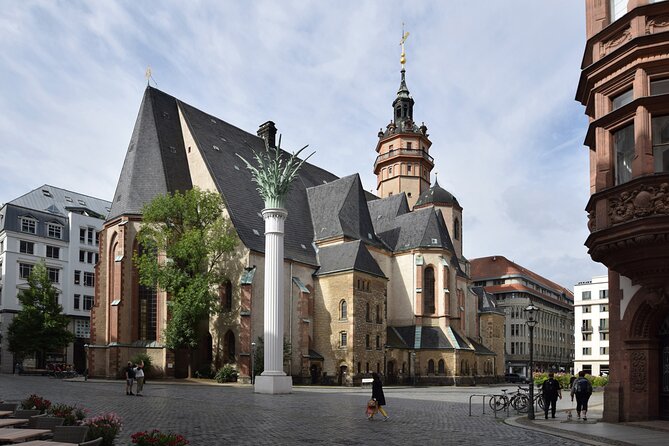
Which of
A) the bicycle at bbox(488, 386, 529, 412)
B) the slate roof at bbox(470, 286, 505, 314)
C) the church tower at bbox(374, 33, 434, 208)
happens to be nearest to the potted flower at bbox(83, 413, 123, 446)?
the bicycle at bbox(488, 386, 529, 412)

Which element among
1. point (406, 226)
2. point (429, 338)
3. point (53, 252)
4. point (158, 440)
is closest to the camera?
point (158, 440)

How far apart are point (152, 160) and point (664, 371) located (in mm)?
40038

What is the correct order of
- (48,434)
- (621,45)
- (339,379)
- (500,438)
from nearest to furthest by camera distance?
(48,434) < (500,438) < (621,45) < (339,379)

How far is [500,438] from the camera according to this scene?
16672 mm

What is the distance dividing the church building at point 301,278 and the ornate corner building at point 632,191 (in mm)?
29136

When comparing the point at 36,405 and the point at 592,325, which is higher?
the point at 36,405

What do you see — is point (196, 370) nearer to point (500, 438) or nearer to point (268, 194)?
point (268, 194)

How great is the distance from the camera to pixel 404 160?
78312mm

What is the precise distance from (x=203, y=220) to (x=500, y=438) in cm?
3376

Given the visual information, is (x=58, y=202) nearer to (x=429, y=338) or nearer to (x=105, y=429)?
(x=429, y=338)

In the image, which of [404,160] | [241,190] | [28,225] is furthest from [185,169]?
[404,160]

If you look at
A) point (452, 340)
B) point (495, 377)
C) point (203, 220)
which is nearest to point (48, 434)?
point (203, 220)

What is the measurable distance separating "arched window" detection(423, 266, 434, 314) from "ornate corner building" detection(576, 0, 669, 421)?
41.5 metres

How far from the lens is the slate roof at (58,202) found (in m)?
70.0
